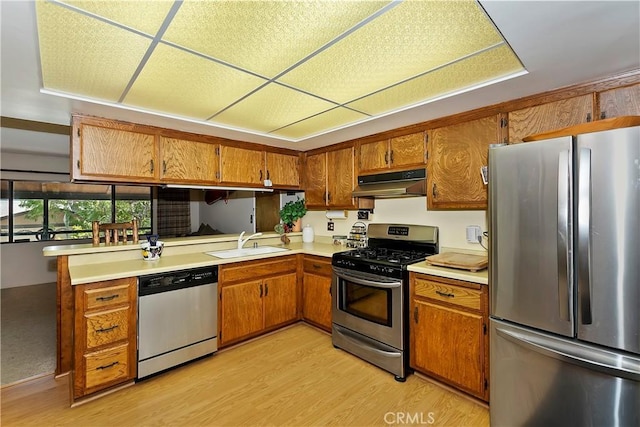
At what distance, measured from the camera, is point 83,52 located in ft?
4.96

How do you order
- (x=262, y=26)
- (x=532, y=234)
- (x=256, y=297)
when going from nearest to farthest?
(x=262, y=26) → (x=532, y=234) → (x=256, y=297)

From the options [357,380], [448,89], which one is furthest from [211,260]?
[448,89]

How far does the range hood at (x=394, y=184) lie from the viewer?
8.79ft

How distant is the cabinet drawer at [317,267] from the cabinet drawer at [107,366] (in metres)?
1.77

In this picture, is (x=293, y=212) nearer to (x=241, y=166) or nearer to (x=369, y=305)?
(x=241, y=166)

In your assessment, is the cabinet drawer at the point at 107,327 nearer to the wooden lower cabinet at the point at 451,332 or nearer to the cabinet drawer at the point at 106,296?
the cabinet drawer at the point at 106,296

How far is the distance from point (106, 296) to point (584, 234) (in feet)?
9.71

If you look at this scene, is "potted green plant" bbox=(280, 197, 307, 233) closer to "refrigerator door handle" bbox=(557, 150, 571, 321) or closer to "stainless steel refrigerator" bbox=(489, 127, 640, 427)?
"stainless steel refrigerator" bbox=(489, 127, 640, 427)

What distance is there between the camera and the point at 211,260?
8.87 ft

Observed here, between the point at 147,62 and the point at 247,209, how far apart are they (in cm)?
380

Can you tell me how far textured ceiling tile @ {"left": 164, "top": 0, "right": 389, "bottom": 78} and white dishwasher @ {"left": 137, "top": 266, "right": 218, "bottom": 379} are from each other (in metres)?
1.77

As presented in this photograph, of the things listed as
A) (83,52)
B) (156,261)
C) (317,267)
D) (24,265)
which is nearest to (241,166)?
(156,261)

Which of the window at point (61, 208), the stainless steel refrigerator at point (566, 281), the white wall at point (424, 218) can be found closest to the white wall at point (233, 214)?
the window at point (61, 208)

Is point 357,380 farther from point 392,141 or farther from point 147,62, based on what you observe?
point 147,62
